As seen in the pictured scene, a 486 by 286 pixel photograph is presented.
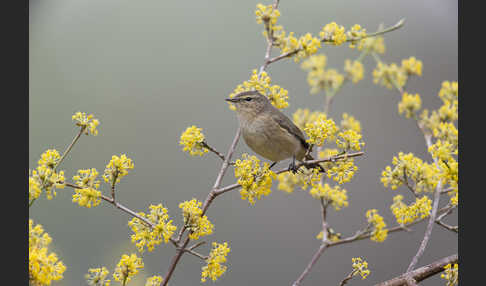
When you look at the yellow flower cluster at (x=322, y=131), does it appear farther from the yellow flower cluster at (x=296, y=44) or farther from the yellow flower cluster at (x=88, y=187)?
the yellow flower cluster at (x=88, y=187)

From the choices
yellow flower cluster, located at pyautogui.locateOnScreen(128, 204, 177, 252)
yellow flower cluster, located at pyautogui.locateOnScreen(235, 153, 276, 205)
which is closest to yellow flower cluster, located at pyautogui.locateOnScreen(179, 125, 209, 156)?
yellow flower cluster, located at pyautogui.locateOnScreen(235, 153, 276, 205)

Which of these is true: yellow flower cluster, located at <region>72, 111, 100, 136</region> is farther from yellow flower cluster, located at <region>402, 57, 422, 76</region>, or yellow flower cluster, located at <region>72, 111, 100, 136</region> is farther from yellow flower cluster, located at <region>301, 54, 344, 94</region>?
yellow flower cluster, located at <region>402, 57, 422, 76</region>

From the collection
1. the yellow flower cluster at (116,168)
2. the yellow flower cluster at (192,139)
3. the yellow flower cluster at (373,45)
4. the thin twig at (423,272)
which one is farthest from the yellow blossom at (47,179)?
the yellow flower cluster at (373,45)

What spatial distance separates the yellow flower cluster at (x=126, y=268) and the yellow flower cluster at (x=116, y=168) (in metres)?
0.20

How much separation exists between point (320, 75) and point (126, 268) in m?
1.06

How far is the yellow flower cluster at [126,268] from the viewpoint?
Result: 1.15 m

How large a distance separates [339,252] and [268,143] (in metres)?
0.79

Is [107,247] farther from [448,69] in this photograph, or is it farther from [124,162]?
[448,69]

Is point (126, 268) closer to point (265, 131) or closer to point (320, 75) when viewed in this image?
point (265, 131)

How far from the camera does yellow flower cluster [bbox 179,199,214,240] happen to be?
1182mm

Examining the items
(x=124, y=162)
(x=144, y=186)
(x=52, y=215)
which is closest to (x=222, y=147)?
(x=144, y=186)

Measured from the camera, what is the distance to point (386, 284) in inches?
49.2

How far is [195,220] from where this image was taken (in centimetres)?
119

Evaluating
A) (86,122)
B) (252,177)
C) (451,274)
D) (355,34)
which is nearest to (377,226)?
(451,274)
